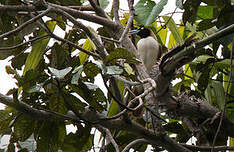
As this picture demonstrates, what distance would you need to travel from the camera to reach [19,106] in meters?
0.87

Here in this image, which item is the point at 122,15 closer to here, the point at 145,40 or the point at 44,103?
the point at 145,40

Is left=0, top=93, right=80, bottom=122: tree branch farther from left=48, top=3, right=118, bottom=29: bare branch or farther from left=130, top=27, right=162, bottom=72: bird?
left=130, top=27, right=162, bottom=72: bird

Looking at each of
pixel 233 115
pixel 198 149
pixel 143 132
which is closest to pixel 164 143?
pixel 143 132

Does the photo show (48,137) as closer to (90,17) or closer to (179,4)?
(90,17)

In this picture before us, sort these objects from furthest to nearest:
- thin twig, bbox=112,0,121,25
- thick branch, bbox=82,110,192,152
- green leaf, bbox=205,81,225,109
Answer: green leaf, bbox=205,81,225,109, thin twig, bbox=112,0,121,25, thick branch, bbox=82,110,192,152

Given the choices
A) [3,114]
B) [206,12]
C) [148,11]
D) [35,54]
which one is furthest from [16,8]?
[206,12]

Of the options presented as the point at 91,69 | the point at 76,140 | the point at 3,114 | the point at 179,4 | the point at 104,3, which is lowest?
the point at 76,140

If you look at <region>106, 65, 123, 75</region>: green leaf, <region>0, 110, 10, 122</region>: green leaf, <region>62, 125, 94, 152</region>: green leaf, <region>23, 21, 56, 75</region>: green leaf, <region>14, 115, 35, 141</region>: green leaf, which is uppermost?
<region>23, 21, 56, 75</region>: green leaf

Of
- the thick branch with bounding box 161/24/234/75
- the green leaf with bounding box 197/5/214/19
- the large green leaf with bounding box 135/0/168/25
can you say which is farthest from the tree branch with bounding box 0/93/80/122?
the green leaf with bounding box 197/5/214/19

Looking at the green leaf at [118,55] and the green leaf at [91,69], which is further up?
the green leaf at [118,55]

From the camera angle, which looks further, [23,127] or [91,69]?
[23,127]

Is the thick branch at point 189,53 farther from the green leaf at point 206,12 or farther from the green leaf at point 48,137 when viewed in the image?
the green leaf at point 206,12

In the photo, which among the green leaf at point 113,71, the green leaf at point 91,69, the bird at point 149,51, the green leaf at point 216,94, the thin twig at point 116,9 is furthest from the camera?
the bird at point 149,51

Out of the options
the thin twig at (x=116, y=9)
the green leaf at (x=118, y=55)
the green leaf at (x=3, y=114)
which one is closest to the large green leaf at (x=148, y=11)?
the thin twig at (x=116, y=9)
